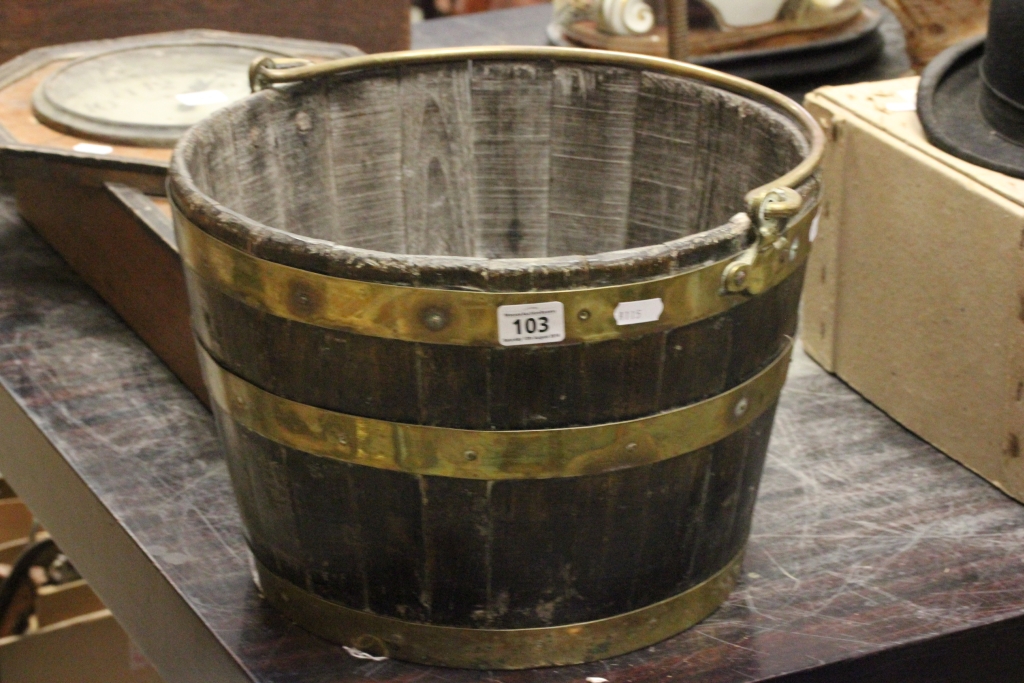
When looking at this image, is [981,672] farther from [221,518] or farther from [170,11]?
[170,11]

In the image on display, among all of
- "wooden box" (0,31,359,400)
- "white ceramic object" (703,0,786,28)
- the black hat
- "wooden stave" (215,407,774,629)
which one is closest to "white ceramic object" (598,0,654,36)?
"white ceramic object" (703,0,786,28)

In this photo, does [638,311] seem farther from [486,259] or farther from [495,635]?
[495,635]

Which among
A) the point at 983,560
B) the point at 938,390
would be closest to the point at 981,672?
the point at 983,560

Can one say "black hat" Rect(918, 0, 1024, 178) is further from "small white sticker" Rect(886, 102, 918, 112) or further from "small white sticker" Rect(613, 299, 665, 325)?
"small white sticker" Rect(613, 299, 665, 325)

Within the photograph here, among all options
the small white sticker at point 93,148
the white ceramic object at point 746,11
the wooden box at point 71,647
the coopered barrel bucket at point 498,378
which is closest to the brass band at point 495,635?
the coopered barrel bucket at point 498,378

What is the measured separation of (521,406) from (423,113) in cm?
65

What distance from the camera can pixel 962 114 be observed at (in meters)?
1.87

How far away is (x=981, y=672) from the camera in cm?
153

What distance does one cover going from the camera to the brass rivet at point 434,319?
45.4 inches

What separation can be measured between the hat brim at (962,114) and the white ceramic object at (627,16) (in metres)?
0.92

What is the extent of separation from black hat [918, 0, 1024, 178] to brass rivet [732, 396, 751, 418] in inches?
24.5

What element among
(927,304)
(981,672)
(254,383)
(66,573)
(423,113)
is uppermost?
(423,113)

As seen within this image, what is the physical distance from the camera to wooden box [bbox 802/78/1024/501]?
1.68m

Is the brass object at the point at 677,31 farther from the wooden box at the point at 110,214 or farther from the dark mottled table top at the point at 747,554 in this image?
the wooden box at the point at 110,214
